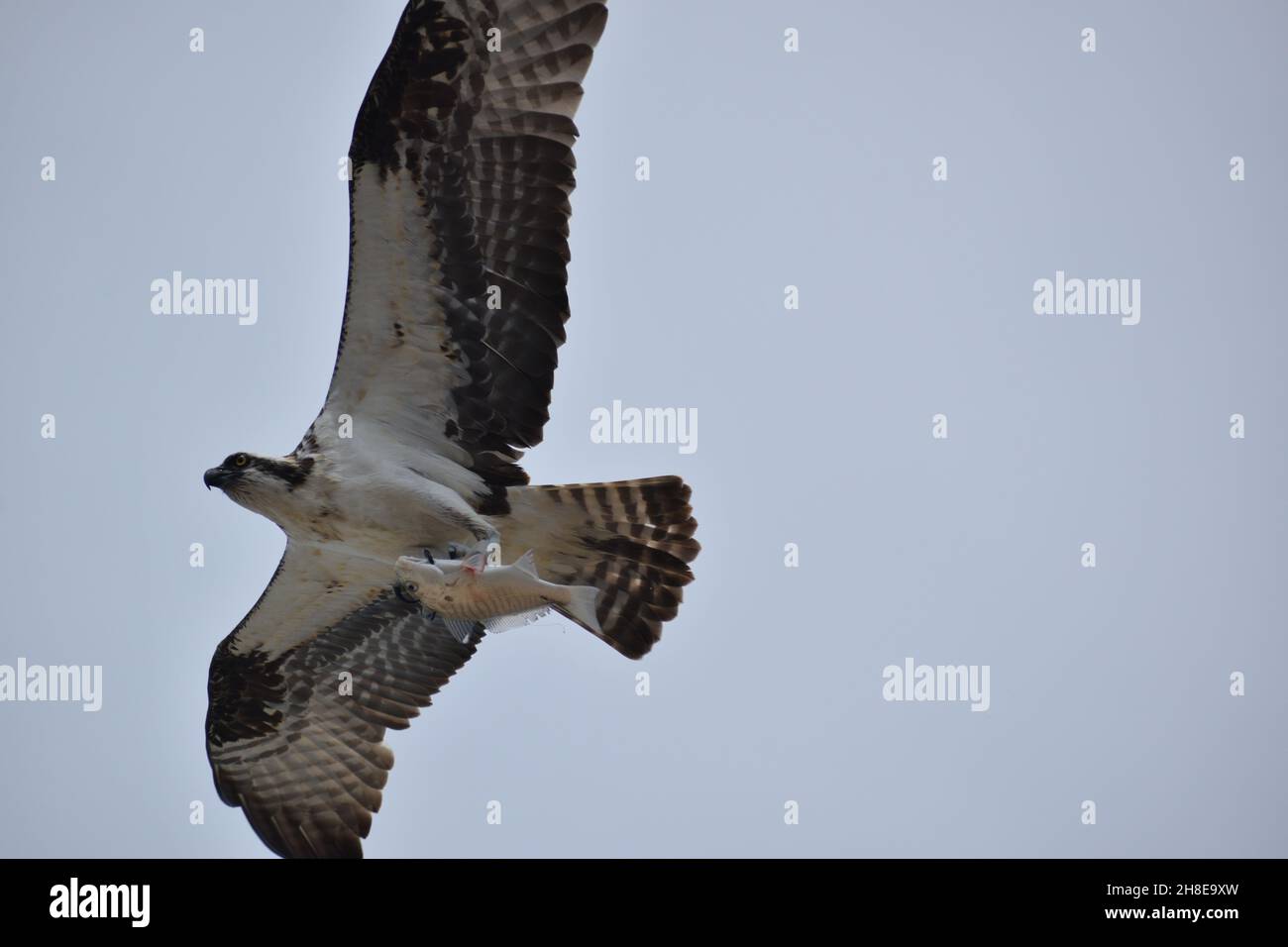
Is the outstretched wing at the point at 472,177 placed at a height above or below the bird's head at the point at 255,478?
above

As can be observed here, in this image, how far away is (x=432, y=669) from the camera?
385 inches

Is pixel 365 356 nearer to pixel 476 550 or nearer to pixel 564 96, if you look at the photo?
pixel 476 550

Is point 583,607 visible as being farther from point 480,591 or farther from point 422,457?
point 422,457

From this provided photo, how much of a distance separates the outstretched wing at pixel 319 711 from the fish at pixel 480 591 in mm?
2182

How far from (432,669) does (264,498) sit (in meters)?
2.09

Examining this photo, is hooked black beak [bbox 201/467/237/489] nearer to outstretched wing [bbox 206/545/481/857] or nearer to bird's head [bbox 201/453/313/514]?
bird's head [bbox 201/453/313/514]

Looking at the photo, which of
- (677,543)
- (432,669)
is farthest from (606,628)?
(432,669)

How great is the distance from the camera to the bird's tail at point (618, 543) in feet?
28.0

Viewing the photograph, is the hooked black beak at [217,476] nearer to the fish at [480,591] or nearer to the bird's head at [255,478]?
the bird's head at [255,478]

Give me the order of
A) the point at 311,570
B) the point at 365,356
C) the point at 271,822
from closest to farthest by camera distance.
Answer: the point at 365,356, the point at 311,570, the point at 271,822

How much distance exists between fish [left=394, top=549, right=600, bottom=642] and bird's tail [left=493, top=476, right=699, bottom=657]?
1.09 metres

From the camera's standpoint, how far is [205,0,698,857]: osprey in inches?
310

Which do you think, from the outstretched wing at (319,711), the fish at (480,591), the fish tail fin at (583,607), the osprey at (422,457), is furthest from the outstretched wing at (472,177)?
the outstretched wing at (319,711)
